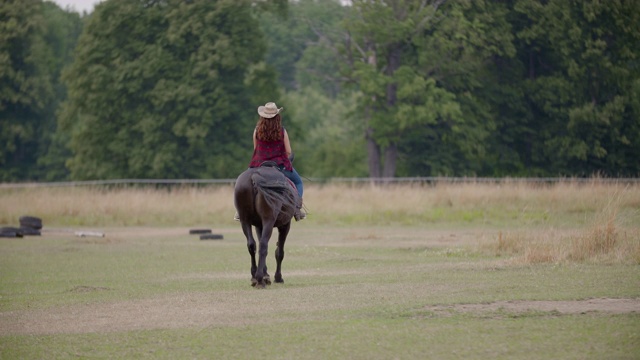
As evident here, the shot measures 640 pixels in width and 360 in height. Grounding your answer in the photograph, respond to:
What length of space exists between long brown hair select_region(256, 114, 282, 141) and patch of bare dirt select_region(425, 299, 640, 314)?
417 centimetres

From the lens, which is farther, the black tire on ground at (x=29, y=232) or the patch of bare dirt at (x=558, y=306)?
the black tire on ground at (x=29, y=232)

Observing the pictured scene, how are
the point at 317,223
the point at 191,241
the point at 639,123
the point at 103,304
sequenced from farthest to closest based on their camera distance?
the point at 639,123 → the point at 317,223 → the point at 191,241 → the point at 103,304

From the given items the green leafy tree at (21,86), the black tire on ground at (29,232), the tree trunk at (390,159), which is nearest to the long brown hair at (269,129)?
the black tire on ground at (29,232)

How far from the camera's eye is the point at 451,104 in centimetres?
5666

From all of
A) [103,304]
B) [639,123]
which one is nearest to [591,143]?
A: [639,123]

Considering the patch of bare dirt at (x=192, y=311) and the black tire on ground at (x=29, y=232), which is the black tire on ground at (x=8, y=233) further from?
the patch of bare dirt at (x=192, y=311)

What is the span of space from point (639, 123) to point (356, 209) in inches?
933

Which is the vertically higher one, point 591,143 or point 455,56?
point 455,56

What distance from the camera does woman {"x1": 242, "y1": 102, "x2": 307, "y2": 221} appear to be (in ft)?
50.9

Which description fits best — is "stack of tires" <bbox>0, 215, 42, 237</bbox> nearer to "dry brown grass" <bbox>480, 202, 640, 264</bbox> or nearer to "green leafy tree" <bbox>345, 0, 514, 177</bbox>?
"dry brown grass" <bbox>480, 202, 640, 264</bbox>

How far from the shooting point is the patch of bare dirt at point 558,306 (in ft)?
38.9

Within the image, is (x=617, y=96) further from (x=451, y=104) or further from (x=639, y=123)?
(x=451, y=104)

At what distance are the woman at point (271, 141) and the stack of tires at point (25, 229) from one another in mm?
15320

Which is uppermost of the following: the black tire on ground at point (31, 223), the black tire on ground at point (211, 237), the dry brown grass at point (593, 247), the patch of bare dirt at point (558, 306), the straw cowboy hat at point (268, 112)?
the straw cowboy hat at point (268, 112)
